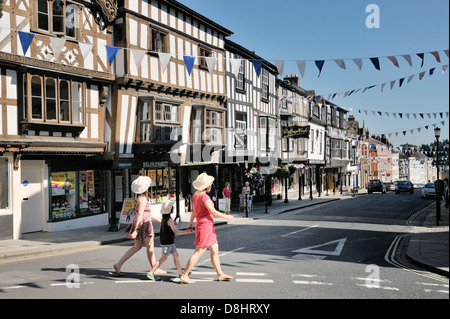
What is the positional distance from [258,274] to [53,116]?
34.0ft

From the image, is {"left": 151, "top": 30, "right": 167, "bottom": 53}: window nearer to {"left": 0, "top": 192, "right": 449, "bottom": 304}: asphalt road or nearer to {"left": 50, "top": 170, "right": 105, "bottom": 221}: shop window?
{"left": 50, "top": 170, "right": 105, "bottom": 221}: shop window

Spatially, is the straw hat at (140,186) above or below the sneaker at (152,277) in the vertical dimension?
above

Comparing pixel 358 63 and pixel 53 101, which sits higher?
pixel 358 63

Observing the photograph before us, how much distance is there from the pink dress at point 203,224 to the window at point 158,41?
13.2 m

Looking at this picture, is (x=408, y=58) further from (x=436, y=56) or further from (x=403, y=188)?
(x=403, y=188)

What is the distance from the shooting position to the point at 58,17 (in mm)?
14969

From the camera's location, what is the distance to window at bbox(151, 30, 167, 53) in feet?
62.3

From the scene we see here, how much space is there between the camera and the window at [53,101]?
1392 cm

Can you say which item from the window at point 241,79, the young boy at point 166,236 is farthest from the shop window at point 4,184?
the window at point 241,79

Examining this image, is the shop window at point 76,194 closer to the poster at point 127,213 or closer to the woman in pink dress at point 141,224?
the poster at point 127,213

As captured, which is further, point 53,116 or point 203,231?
point 53,116

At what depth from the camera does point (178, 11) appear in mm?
20312

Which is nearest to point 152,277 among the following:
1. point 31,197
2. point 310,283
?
point 310,283

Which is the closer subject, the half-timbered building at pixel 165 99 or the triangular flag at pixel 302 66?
the triangular flag at pixel 302 66
